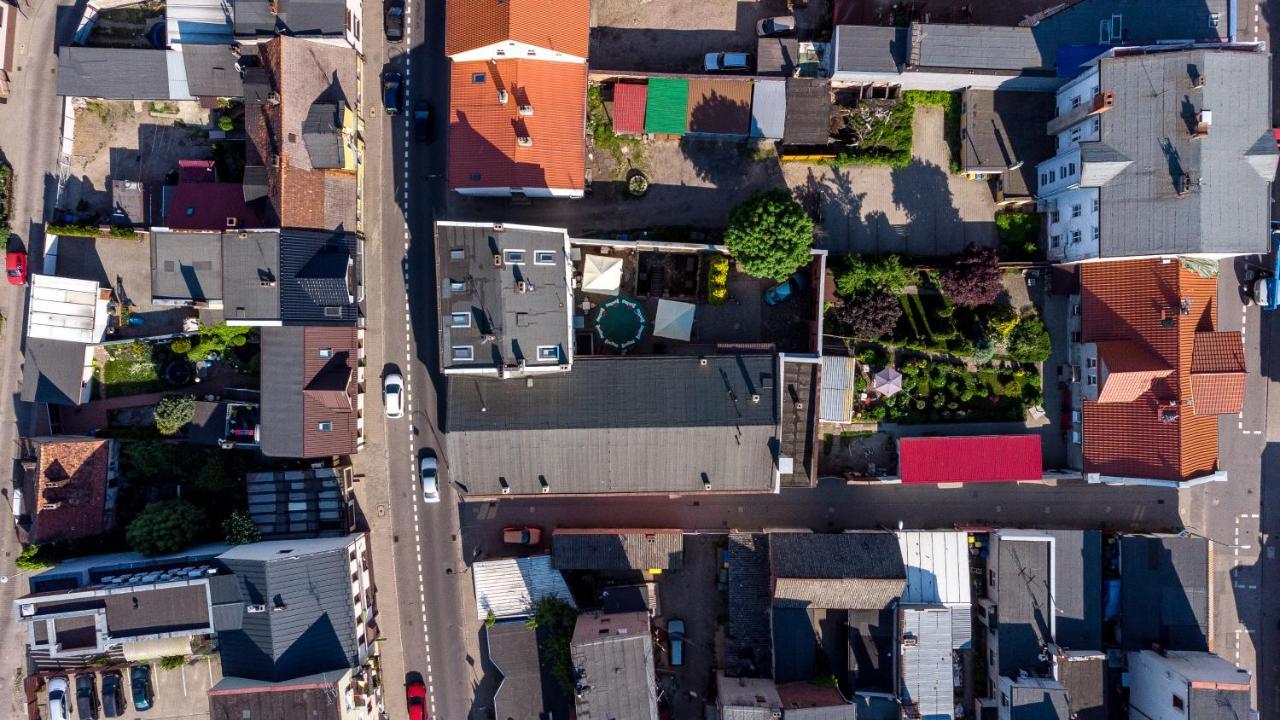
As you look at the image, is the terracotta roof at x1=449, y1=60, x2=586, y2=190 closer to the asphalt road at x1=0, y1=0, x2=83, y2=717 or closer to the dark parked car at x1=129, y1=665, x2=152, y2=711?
the asphalt road at x1=0, y1=0, x2=83, y2=717

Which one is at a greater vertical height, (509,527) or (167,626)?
(509,527)

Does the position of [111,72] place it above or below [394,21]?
below

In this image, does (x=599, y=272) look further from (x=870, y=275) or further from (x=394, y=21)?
(x=394, y=21)

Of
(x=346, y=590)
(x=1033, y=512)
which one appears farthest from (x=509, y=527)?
(x=1033, y=512)

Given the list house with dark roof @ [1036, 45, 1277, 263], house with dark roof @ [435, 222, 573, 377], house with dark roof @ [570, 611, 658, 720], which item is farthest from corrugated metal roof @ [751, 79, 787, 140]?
house with dark roof @ [570, 611, 658, 720]

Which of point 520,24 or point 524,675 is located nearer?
point 520,24

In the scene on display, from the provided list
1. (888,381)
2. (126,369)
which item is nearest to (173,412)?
(126,369)

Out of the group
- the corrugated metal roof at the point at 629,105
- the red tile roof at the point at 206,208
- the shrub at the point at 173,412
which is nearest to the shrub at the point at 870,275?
the corrugated metal roof at the point at 629,105

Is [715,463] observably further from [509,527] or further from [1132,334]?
[1132,334]
